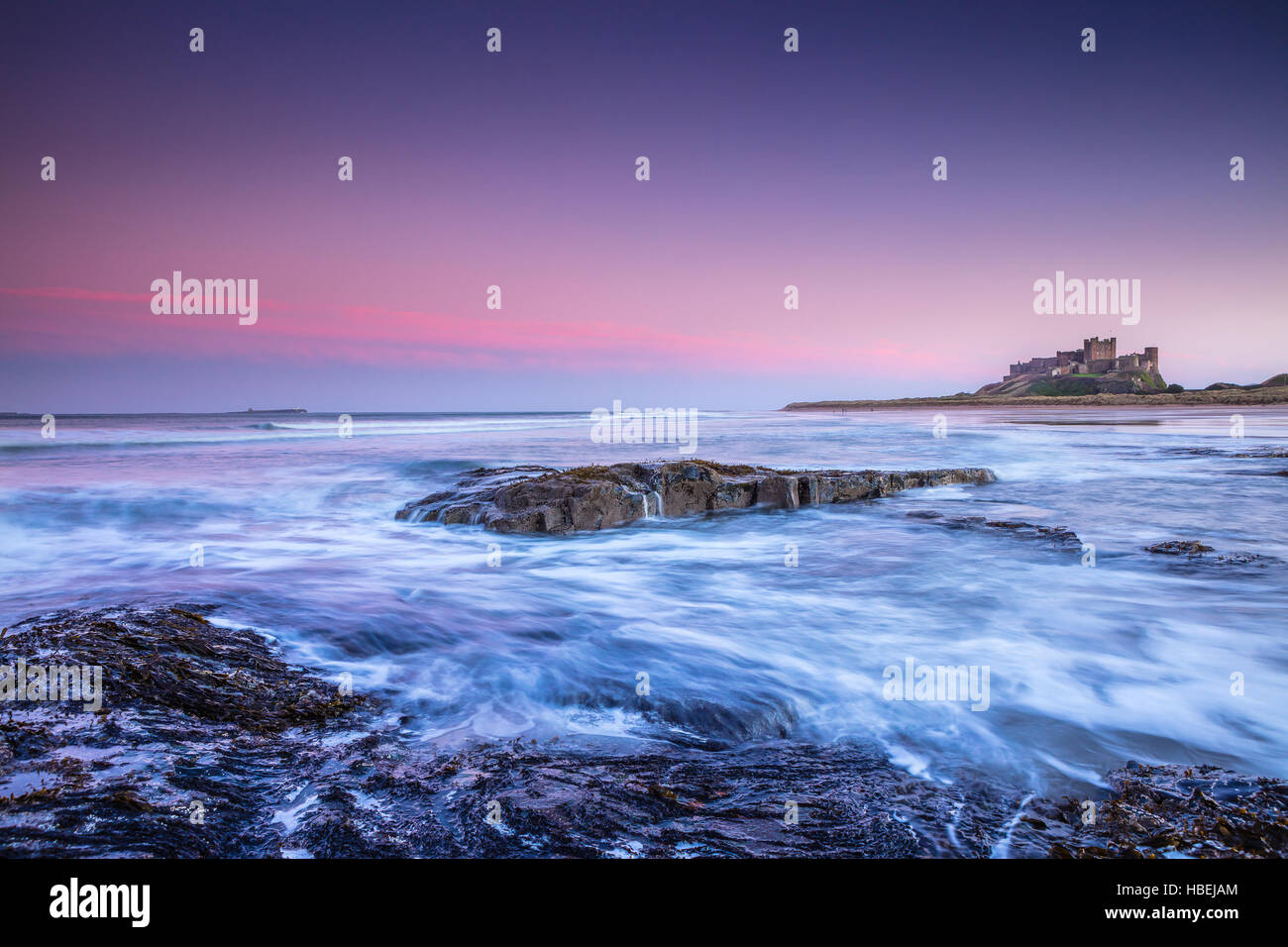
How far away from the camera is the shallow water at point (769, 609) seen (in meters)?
3.52

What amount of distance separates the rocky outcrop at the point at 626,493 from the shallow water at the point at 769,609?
420 millimetres

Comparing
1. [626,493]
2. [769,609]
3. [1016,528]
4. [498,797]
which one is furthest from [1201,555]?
[498,797]

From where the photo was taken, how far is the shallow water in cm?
352

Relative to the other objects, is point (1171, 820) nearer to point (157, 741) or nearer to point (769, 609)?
point (769, 609)

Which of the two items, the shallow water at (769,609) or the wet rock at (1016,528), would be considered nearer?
the shallow water at (769,609)

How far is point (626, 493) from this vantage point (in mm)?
9406

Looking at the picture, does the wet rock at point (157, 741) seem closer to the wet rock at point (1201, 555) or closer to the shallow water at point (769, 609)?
the shallow water at point (769, 609)

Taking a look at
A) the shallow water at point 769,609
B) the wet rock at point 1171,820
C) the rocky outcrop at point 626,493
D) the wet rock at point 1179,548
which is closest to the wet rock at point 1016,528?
the shallow water at point 769,609

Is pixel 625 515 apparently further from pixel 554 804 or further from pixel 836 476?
pixel 554 804

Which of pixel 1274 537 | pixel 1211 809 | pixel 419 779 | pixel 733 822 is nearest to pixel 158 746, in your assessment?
pixel 419 779

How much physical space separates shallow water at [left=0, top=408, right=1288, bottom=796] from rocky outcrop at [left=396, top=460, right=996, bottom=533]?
420mm

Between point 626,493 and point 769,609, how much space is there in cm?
394

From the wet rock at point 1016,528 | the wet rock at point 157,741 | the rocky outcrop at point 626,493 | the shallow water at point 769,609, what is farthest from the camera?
the rocky outcrop at point 626,493

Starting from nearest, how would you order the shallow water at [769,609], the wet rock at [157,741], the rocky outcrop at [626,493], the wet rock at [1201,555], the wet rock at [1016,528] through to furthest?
the wet rock at [157,741] < the shallow water at [769,609] < the wet rock at [1201,555] < the wet rock at [1016,528] < the rocky outcrop at [626,493]
